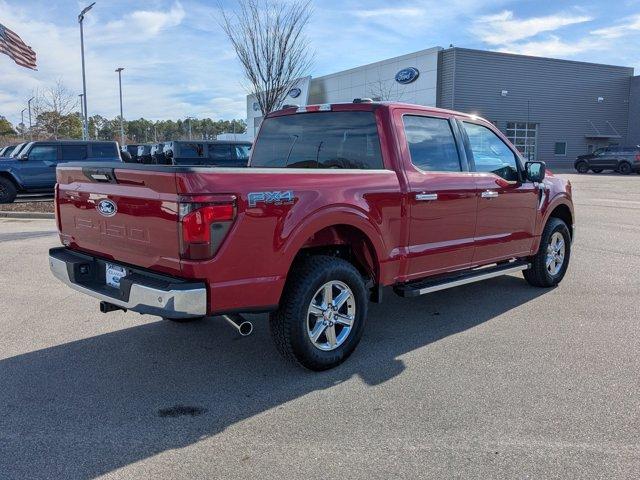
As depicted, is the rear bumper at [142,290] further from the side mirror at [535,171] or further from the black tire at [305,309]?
the side mirror at [535,171]

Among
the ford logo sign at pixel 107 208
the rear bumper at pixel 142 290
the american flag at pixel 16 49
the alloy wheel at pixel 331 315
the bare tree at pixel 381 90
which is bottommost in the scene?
the alloy wheel at pixel 331 315

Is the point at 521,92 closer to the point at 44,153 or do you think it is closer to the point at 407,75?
the point at 407,75

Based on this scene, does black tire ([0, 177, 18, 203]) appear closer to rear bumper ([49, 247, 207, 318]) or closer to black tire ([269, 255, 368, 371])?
rear bumper ([49, 247, 207, 318])

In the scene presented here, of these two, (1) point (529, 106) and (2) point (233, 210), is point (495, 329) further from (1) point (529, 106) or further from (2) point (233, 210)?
(1) point (529, 106)

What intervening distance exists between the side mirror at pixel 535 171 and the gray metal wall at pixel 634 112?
44961mm

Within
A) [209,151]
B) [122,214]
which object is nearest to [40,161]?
[209,151]

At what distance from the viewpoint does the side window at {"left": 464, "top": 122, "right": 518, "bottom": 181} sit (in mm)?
5410

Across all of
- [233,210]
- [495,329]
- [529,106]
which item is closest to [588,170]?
[529,106]

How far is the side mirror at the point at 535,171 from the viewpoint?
5805 mm

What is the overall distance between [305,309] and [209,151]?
588 inches

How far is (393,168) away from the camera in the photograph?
4480 mm

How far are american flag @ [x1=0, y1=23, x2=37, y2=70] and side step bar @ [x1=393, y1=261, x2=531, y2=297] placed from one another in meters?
19.3

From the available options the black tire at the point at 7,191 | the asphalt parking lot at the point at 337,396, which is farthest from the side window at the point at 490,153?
the black tire at the point at 7,191

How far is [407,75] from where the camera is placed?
37875 mm
